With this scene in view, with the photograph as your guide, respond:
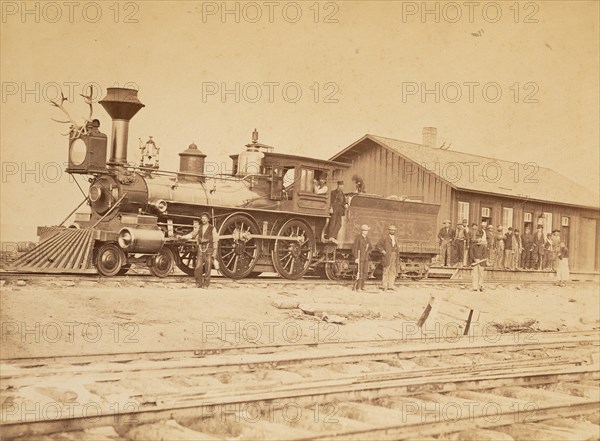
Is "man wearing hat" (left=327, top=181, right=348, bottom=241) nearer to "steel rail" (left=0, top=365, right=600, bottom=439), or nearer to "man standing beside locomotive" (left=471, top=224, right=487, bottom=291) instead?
"man standing beside locomotive" (left=471, top=224, right=487, bottom=291)

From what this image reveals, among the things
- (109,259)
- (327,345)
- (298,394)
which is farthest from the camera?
(109,259)

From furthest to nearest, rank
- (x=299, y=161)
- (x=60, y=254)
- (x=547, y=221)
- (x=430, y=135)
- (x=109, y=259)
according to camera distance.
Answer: (x=547, y=221), (x=299, y=161), (x=109, y=259), (x=430, y=135), (x=60, y=254)

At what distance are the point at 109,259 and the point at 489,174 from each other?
3797 mm

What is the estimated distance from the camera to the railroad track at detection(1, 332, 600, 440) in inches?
140

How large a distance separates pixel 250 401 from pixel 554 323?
14.2 feet

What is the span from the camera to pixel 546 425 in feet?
13.7

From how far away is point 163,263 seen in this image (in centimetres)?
673

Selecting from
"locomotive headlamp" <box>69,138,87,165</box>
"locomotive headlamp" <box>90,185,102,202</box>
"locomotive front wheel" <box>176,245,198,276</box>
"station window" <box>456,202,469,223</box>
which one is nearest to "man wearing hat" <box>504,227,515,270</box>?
"station window" <box>456,202,469,223</box>

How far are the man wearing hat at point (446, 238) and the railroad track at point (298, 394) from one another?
7.06 feet

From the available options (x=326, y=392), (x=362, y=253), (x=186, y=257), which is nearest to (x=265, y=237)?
(x=186, y=257)

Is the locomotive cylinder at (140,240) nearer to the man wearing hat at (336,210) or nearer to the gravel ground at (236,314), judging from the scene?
the gravel ground at (236,314)

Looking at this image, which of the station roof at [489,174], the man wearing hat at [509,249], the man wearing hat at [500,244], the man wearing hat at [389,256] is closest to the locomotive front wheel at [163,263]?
the station roof at [489,174]

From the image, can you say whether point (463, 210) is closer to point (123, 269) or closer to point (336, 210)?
point (336, 210)

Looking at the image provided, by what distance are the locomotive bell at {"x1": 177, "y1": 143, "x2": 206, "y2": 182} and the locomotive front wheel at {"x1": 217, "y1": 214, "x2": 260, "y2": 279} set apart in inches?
60.3
